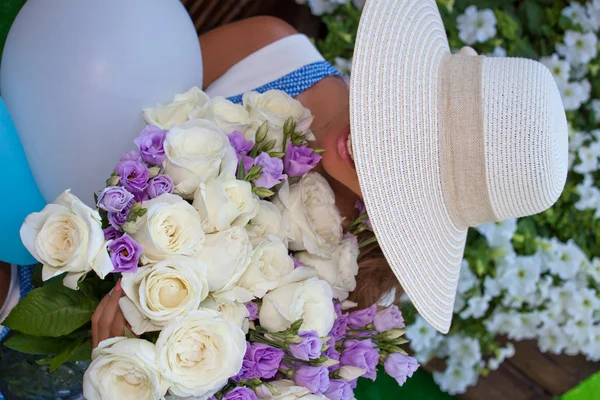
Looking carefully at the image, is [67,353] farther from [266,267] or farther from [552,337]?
[552,337]

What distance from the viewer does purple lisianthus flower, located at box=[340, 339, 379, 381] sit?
88cm

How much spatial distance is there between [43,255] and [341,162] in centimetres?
52

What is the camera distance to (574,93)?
199 cm

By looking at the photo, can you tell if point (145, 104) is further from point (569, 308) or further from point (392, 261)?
point (569, 308)

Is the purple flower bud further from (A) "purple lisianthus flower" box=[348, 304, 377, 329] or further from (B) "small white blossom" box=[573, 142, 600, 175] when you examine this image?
(B) "small white blossom" box=[573, 142, 600, 175]

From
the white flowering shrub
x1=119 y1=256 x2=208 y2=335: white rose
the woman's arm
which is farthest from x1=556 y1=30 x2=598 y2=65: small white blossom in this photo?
x1=119 y1=256 x2=208 y2=335: white rose

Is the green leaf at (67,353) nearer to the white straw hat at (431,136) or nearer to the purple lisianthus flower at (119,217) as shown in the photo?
the purple lisianthus flower at (119,217)

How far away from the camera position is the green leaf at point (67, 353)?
81 centimetres

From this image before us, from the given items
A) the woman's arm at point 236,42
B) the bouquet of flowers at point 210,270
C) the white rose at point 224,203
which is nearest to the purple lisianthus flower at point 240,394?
→ the bouquet of flowers at point 210,270

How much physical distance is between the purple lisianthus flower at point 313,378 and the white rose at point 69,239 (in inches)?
11.4

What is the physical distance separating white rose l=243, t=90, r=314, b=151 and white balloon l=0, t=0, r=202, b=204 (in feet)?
0.49

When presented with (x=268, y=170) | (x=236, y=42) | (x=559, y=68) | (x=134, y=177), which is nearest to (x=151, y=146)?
(x=134, y=177)

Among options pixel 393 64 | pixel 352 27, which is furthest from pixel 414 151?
pixel 352 27

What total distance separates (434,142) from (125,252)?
0.48m
